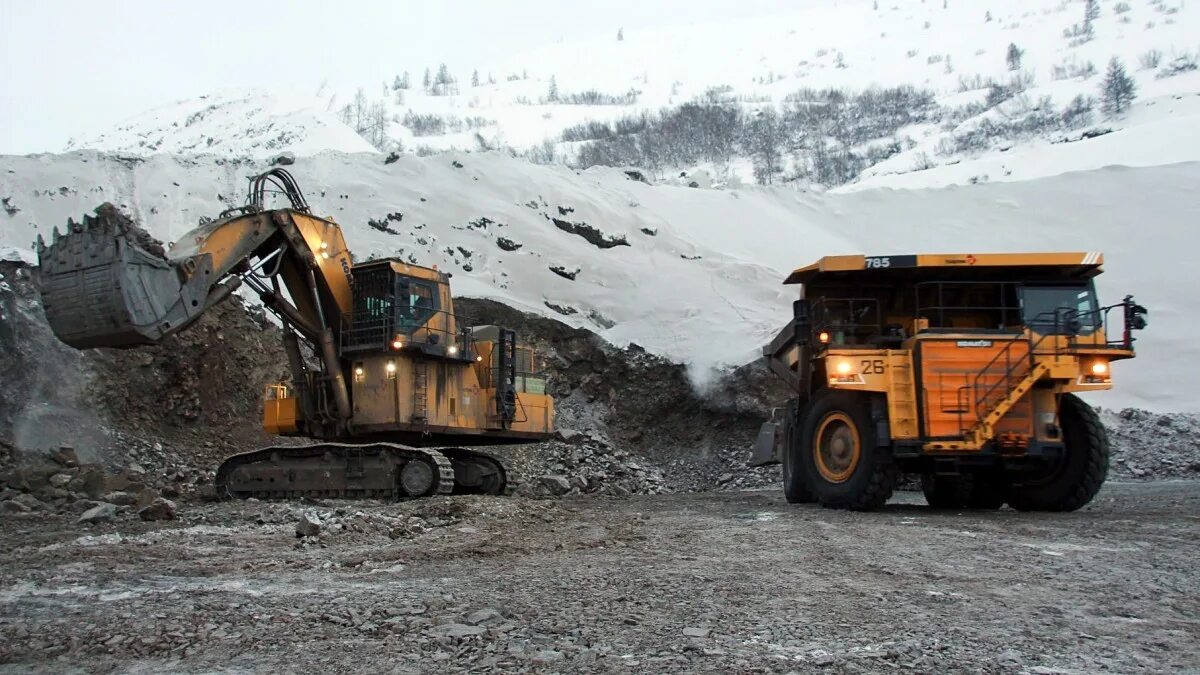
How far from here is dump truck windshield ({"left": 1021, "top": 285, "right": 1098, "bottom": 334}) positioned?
10.7 metres

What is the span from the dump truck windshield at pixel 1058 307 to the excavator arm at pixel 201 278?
9.05 m

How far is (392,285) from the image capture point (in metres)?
13.4

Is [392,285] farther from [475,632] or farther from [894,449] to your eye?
[475,632]

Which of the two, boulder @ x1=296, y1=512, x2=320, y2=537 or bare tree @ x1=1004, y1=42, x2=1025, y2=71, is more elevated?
bare tree @ x1=1004, y1=42, x2=1025, y2=71

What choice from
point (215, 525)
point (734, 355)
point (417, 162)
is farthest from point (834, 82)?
point (215, 525)

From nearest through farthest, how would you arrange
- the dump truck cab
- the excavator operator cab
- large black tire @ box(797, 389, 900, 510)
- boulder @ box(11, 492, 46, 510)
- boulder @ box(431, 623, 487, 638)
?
1. boulder @ box(431, 623, 487, 638)
2. the dump truck cab
3. large black tire @ box(797, 389, 900, 510)
4. boulder @ box(11, 492, 46, 510)
5. the excavator operator cab

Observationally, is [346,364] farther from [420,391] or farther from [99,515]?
[99,515]

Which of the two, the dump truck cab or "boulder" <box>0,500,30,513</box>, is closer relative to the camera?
the dump truck cab

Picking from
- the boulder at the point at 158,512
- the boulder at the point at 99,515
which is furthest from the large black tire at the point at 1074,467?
the boulder at the point at 99,515

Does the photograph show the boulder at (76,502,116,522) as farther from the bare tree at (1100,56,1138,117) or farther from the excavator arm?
the bare tree at (1100,56,1138,117)

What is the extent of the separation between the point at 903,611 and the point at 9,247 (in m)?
20.4

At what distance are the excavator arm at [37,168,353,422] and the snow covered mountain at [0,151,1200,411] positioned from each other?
9.69 m

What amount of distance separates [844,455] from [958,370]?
168cm

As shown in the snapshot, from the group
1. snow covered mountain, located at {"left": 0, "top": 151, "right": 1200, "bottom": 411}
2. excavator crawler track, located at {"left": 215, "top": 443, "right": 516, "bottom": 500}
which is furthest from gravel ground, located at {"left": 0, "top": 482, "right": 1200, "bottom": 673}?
snow covered mountain, located at {"left": 0, "top": 151, "right": 1200, "bottom": 411}
